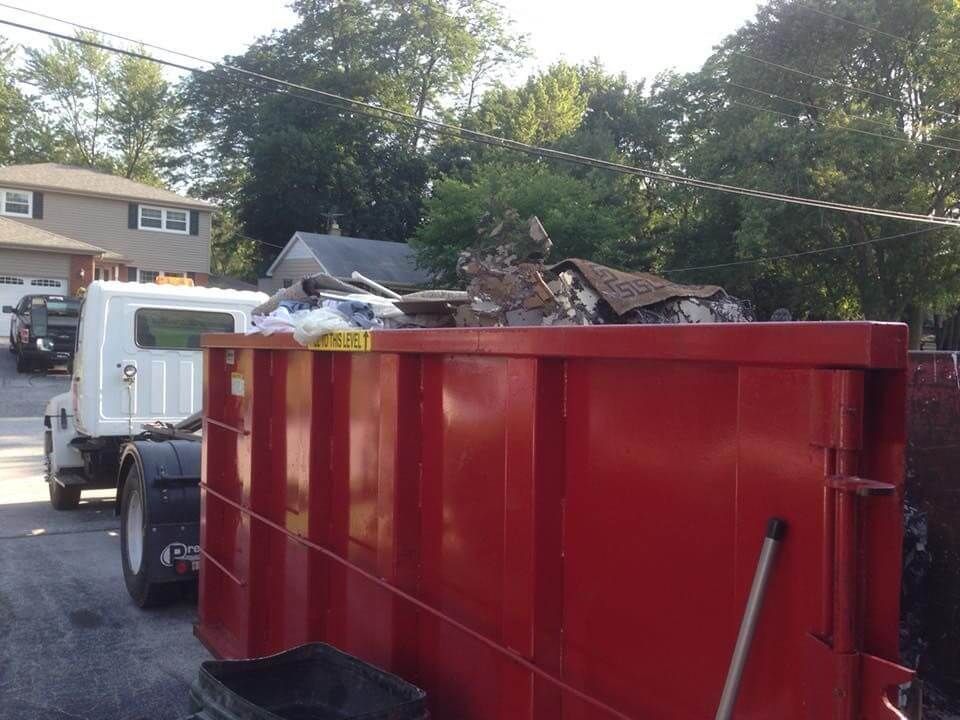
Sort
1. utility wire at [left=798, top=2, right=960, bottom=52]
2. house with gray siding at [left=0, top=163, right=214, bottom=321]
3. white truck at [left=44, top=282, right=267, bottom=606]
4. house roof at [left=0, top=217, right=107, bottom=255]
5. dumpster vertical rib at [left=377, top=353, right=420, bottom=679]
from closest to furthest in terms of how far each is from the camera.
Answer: dumpster vertical rib at [left=377, top=353, right=420, bottom=679] < white truck at [left=44, top=282, right=267, bottom=606] < utility wire at [left=798, top=2, right=960, bottom=52] < house roof at [left=0, top=217, right=107, bottom=255] < house with gray siding at [left=0, top=163, right=214, bottom=321]

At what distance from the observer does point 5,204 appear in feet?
129

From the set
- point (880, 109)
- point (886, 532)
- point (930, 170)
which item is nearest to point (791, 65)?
point (880, 109)

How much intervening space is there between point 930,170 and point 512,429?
85.9 ft

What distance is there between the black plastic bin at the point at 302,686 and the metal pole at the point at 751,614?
1.46 metres

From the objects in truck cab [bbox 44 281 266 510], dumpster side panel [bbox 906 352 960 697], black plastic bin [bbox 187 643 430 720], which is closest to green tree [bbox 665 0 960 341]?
truck cab [bbox 44 281 266 510]

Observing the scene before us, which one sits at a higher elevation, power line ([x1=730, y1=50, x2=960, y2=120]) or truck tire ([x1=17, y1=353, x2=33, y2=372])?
power line ([x1=730, y1=50, x2=960, y2=120])

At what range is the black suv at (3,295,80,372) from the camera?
28.0 m

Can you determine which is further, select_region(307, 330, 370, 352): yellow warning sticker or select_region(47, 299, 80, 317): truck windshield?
select_region(47, 299, 80, 317): truck windshield

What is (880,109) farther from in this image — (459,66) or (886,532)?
(459,66)

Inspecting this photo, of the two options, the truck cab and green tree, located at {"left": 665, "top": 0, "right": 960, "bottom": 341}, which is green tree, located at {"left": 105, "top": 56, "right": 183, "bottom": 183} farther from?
the truck cab

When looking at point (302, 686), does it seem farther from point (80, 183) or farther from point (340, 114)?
point (340, 114)

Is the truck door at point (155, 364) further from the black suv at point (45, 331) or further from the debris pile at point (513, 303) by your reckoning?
the black suv at point (45, 331)

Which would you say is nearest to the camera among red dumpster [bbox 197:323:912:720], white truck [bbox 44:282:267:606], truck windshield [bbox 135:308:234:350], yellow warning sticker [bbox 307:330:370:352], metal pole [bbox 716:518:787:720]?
red dumpster [bbox 197:323:912:720]

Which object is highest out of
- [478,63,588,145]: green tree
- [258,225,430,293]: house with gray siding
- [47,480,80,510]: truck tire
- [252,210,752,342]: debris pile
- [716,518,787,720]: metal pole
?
[478,63,588,145]: green tree
